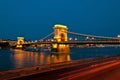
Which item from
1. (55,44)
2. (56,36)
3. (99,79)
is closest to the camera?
(99,79)

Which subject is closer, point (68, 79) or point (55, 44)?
point (68, 79)

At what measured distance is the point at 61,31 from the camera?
132 m

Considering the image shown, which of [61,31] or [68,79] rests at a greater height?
[61,31]

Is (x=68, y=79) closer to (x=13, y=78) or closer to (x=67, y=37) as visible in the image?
(x=13, y=78)

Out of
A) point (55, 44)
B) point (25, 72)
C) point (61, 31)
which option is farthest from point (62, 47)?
point (25, 72)

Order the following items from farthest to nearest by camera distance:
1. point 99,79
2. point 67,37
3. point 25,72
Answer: point 67,37, point 25,72, point 99,79

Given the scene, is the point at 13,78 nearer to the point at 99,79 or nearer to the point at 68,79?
the point at 68,79

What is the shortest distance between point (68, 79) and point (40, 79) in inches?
72.3

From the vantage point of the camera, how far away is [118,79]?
68.9ft

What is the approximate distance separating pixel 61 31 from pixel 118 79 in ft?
363

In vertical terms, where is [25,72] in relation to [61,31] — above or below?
below

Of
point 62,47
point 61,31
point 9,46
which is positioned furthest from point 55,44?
point 9,46

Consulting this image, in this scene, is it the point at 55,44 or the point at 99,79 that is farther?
the point at 55,44

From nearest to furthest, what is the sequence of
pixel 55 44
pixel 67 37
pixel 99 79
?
pixel 99 79 < pixel 55 44 < pixel 67 37
